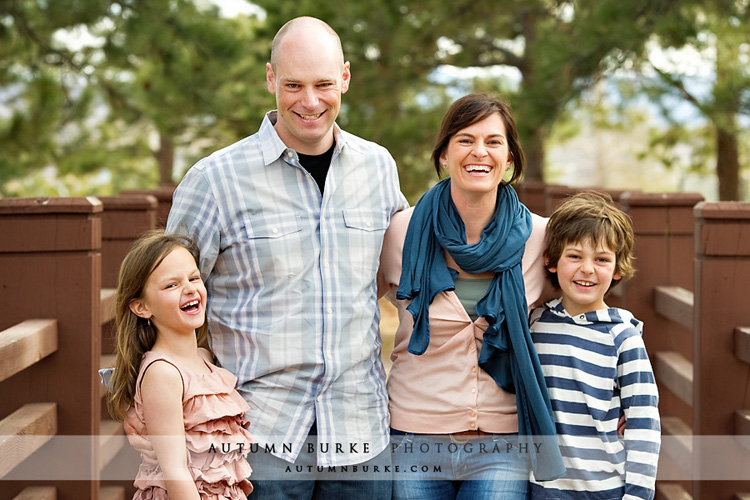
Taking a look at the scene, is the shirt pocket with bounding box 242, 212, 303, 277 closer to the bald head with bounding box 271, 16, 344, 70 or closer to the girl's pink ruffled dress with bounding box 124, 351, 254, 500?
the girl's pink ruffled dress with bounding box 124, 351, 254, 500

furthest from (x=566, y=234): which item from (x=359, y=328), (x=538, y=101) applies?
(x=538, y=101)

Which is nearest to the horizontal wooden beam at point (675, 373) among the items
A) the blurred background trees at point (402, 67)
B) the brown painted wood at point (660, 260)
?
the brown painted wood at point (660, 260)

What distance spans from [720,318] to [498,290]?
899mm

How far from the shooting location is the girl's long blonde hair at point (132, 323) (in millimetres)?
2369

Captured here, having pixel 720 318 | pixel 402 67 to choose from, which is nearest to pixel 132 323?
pixel 720 318

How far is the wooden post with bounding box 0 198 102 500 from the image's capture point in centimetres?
279

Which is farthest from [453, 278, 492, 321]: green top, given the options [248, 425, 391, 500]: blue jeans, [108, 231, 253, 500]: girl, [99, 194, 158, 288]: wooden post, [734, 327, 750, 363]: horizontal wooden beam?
[99, 194, 158, 288]: wooden post

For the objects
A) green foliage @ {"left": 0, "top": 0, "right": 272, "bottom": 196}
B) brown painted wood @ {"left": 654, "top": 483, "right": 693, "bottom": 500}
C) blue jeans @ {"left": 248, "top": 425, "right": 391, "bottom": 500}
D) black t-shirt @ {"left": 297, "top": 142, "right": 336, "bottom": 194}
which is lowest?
brown painted wood @ {"left": 654, "top": 483, "right": 693, "bottom": 500}

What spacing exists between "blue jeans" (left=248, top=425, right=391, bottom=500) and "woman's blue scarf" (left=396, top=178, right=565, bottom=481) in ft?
1.21

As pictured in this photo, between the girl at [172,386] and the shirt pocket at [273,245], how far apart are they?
0.56 feet

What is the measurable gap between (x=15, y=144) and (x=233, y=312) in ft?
24.4

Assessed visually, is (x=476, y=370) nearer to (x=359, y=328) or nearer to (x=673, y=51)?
(x=359, y=328)

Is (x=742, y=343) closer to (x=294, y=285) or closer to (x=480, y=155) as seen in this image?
(x=480, y=155)

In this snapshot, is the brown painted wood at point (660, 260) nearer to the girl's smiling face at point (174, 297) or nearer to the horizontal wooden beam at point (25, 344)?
the girl's smiling face at point (174, 297)
